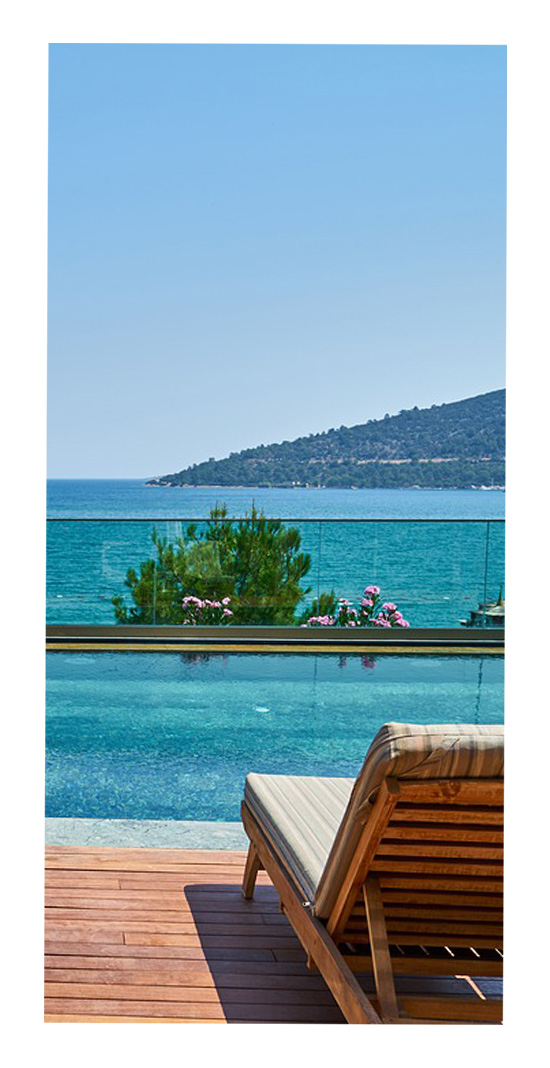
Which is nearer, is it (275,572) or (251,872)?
(251,872)

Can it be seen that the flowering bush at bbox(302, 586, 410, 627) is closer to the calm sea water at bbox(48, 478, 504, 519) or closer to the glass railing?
the glass railing

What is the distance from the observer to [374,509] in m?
27.2

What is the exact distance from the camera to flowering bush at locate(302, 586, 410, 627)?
28.8ft

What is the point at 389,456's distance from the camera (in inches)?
1079

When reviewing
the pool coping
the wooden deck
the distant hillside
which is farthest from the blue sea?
the distant hillside

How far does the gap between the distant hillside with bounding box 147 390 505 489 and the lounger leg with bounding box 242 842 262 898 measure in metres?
22.7

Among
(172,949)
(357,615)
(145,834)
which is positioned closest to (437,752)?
(172,949)

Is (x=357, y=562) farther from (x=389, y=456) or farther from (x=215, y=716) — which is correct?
(x=389, y=456)

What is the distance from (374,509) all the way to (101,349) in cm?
761

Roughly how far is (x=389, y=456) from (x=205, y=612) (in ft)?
Result: 63.5
